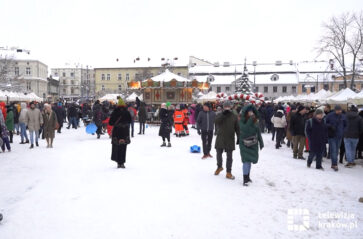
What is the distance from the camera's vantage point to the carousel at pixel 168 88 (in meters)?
28.1

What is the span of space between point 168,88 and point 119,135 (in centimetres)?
2043

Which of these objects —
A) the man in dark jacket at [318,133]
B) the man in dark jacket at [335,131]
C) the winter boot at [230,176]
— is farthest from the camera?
the man in dark jacket at [335,131]

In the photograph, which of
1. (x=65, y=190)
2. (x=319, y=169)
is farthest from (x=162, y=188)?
(x=319, y=169)

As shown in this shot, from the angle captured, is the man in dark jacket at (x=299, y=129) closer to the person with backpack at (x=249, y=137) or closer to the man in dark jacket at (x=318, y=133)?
the man in dark jacket at (x=318, y=133)

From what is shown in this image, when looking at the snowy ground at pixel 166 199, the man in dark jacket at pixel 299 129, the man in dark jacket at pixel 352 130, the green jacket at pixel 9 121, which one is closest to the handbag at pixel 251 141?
the snowy ground at pixel 166 199

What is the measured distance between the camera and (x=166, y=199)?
20.1 ft

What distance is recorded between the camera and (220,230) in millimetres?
4773

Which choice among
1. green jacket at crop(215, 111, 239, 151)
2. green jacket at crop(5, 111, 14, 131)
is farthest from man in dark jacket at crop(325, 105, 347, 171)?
green jacket at crop(5, 111, 14, 131)

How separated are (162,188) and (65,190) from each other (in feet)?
6.42

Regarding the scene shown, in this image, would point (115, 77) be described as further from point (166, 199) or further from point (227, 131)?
point (166, 199)

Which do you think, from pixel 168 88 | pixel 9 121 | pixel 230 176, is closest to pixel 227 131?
pixel 230 176

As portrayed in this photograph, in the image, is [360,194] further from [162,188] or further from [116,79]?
[116,79]

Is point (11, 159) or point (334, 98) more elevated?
point (334, 98)

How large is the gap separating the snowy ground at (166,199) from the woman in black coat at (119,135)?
0.36 meters
